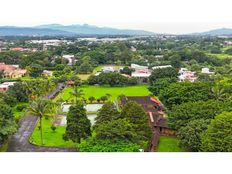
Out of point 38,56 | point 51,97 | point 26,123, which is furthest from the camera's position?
point 38,56

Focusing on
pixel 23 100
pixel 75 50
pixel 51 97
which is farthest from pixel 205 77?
pixel 75 50

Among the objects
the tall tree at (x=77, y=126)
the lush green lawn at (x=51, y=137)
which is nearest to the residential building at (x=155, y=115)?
the tall tree at (x=77, y=126)

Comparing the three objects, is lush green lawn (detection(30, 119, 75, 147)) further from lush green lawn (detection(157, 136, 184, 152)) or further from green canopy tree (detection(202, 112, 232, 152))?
green canopy tree (detection(202, 112, 232, 152))

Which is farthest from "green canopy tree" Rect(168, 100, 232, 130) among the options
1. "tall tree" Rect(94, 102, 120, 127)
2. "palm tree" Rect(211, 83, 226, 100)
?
"palm tree" Rect(211, 83, 226, 100)

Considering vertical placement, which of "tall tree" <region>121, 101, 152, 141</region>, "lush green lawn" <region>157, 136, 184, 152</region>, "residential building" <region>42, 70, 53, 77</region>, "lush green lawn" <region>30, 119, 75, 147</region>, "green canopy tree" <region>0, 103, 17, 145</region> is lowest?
"residential building" <region>42, 70, 53, 77</region>

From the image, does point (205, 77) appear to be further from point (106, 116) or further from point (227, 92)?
point (106, 116)

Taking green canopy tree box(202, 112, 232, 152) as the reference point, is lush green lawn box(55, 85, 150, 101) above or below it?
below

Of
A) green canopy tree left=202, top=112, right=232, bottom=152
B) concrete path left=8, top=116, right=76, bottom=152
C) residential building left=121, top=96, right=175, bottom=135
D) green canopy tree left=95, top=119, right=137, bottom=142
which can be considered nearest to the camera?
green canopy tree left=202, top=112, right=232, bottom=152
